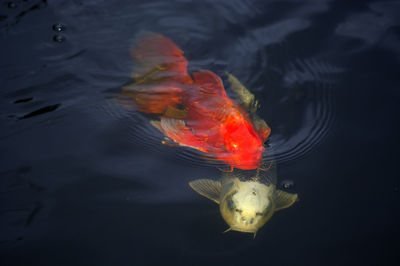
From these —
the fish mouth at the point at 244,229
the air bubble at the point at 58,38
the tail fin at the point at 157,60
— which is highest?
the air bubble at the point at 58,38

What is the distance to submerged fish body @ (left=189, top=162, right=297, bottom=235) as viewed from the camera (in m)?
2.74

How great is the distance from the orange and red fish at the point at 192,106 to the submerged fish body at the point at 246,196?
142 millimetres

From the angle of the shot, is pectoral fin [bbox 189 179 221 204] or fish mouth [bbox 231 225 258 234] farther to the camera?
pectoral fin [bbox 189 179 221 204]

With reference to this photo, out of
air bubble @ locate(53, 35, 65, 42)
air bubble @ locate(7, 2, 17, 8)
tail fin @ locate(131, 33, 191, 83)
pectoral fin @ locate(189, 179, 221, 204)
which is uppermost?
air bubble @ locate(7, 2, 17, 8)

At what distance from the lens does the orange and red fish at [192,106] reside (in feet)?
10.7

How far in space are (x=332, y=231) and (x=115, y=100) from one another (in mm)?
2453

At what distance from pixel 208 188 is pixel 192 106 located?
1141 mm

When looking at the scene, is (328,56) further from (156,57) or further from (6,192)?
(6,192)

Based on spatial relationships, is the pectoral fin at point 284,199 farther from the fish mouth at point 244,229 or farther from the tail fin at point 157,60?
the tail fin at point 157,60

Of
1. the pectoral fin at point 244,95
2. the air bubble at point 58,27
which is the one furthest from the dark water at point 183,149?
the pectoral fin at point 244,95

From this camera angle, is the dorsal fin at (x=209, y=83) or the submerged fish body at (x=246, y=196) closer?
the submerged fish body at (x=246, y=196)

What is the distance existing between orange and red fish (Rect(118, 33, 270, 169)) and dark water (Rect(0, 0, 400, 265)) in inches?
6.3

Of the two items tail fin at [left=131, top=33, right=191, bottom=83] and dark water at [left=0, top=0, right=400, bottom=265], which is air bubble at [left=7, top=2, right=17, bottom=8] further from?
tail fin at [left=131, top=33, right=191, bottom=83]

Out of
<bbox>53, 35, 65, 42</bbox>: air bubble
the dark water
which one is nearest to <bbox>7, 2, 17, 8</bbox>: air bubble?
the dark water
